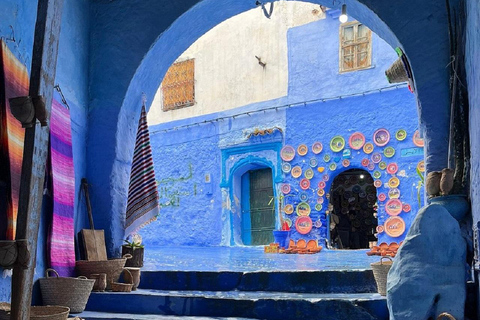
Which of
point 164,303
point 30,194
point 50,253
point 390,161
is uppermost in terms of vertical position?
point 390,161

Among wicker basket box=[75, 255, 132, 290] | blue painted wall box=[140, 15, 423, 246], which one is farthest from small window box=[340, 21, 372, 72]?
wicker basket box=[75, 255, 132, 290]

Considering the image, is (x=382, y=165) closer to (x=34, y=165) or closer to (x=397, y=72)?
(x=397, y=72)

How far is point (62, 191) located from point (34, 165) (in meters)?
2.27

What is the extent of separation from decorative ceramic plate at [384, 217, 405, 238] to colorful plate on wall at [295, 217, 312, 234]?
1.65 metres

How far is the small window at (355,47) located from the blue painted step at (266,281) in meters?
7.68

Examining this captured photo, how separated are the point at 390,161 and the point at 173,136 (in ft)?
19.5

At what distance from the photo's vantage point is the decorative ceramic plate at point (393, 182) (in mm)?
10411

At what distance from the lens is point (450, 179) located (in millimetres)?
3502

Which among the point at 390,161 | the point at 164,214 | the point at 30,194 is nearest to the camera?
the point at 30,194

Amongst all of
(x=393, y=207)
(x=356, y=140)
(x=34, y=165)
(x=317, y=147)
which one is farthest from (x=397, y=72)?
(x=317, y=147)

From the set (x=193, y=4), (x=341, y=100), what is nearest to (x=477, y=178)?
(x=193, y=4)

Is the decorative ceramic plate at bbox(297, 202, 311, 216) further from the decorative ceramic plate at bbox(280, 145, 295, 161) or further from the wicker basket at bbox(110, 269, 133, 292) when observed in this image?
the wicker basket at bbox(110, 269, 133, 292)

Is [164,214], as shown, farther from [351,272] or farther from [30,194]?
[30,194]

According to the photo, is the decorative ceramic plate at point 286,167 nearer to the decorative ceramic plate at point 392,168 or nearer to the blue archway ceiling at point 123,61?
the decorative ceramic plate at point 392,168
